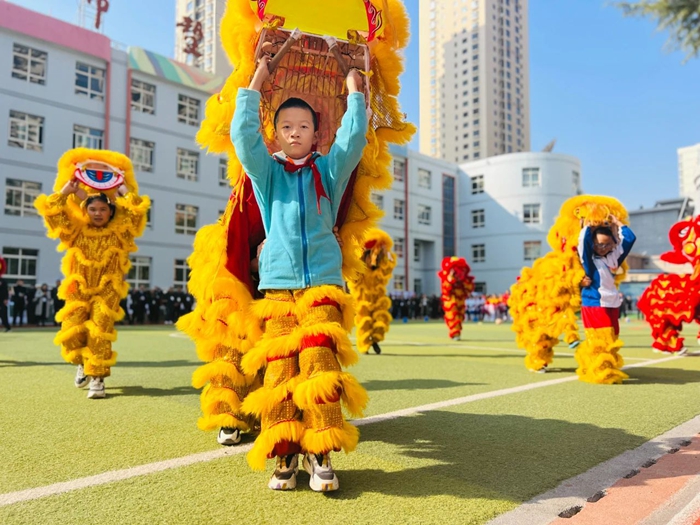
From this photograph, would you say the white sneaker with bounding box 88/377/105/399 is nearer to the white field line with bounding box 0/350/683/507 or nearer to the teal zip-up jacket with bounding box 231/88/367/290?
the white field line with bounding box 0/350/683/507

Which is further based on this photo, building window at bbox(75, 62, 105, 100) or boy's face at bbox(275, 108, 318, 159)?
building window at bbox(75, 62, 105, 100)

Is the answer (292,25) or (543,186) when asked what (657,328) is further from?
(543,186)

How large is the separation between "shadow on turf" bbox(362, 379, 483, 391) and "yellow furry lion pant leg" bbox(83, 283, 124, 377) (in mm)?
2600

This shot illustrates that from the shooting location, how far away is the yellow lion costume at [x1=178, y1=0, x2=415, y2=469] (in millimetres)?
2906

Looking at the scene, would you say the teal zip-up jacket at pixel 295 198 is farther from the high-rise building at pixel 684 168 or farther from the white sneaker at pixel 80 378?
the high-rise building at pixel 684 168

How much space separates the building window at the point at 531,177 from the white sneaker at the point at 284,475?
132 feet

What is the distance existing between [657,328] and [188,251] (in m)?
20.8

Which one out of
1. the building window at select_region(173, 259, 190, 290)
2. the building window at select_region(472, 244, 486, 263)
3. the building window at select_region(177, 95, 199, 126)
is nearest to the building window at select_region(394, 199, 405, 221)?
the building window at select_region(472, 244, 486, 263)

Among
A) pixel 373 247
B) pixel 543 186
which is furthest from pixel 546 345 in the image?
pixel 543 186

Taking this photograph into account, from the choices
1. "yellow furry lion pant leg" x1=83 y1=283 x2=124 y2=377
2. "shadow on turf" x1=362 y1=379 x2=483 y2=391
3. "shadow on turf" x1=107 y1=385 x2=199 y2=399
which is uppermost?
"yellow furry lion pant leg" x1=83 y1=283 x2=124 y2=377

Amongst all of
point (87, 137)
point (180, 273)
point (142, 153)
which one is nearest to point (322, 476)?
point (87, 137)

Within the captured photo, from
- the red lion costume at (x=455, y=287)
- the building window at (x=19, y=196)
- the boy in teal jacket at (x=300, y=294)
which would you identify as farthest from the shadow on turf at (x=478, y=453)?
the building window at (x=19, y=196)

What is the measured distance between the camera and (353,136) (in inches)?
108

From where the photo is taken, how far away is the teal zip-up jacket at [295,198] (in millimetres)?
2699
